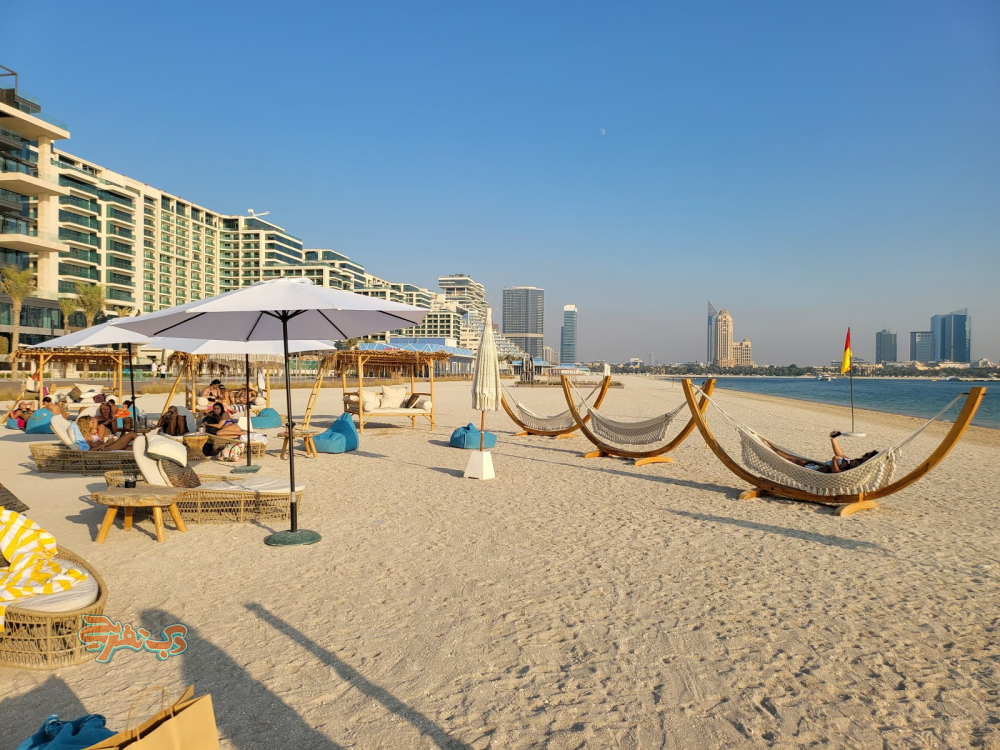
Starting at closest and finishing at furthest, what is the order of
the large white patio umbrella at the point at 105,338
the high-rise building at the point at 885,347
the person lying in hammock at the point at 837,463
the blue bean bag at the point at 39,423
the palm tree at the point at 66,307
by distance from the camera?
the person lying in hammock at the point at 837,463, the large white patio umbrella at the point at 105,338, the blue bean bag at the point at 39,423, the palm tree at the point at 66,307, the high-rise building at the point at 885,347

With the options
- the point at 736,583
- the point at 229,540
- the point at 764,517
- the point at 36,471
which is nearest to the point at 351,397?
the point at 36,471

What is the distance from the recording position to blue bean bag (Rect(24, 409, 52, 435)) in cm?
1143

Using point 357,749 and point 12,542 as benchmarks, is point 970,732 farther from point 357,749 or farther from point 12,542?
point 12,542

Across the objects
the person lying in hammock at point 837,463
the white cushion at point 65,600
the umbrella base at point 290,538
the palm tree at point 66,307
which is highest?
the palm tree at point 66,307

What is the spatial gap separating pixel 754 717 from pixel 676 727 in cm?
35

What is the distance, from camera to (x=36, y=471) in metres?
7.50

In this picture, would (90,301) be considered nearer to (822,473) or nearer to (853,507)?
(822,473)

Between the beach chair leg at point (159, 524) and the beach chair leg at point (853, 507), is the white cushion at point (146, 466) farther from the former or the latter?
the beach chair leg at point (853, 507)

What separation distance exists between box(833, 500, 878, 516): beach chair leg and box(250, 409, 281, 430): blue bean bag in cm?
994

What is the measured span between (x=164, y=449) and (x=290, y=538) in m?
1.51

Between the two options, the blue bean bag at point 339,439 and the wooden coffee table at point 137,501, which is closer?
the wooden coffee table at point 137,501

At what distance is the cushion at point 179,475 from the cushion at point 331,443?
3624 mm

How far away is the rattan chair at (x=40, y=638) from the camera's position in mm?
2567

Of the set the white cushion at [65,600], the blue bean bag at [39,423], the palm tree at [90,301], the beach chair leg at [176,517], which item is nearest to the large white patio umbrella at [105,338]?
the blue bean bag at [39,423]
